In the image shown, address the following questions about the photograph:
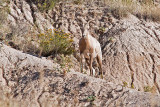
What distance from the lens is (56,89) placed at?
5.61 metres

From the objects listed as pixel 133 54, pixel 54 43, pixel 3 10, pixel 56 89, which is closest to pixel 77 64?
pixel 54 43

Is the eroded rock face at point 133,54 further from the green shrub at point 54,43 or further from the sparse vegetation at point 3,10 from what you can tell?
the sparse vegetation at point 3,10

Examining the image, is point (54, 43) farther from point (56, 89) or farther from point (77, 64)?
point (56, 89)

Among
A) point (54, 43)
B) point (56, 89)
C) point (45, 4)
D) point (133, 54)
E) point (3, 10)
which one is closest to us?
point (56, 89)

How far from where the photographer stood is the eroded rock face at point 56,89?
16.8ft

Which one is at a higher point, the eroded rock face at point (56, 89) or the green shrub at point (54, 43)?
the green shrub at point (54, 43)

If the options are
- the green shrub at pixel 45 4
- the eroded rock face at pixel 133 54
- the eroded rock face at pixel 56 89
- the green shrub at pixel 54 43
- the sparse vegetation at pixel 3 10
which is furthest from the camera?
the green shrub at pixel 45 4

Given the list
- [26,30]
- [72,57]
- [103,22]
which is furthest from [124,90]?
[103,22]

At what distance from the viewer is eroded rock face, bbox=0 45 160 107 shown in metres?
5.13

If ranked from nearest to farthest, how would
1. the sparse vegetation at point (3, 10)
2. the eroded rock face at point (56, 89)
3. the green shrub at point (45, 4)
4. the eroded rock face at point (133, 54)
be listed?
the eroded rock face at point (56, 89) < the eroded rock face at point (133, 54) < the sparse vegetation at point (3, 10) < the green shrub at point (45, 4)

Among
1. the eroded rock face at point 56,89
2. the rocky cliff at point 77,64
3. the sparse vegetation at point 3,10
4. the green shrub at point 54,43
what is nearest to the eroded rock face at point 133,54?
the rocky cliff at point 77,64

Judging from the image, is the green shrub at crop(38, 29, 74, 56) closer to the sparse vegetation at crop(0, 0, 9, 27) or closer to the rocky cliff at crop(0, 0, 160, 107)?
the rocky cliff at crop(0, 0, 160, 107)

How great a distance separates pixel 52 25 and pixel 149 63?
17.0 ft

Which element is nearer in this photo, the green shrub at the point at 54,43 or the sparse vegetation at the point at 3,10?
the green shrub at the point at 54,43
